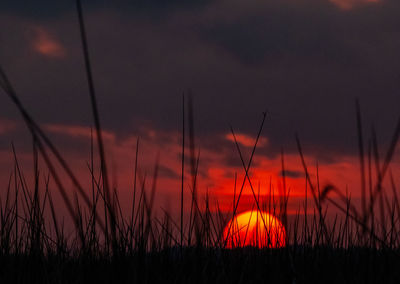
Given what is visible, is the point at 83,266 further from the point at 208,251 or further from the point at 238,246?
the point at 238,246

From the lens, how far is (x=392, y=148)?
1.54 metres

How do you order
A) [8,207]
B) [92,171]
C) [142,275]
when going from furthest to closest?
[8,207]
[92,171]
[142,275]

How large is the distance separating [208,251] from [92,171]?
696mm

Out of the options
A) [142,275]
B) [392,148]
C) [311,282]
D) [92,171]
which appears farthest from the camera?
[92,171]

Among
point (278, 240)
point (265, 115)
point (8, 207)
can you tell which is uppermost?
point (265, 115)

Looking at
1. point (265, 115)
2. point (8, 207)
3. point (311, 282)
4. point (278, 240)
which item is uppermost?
point (265, 115)

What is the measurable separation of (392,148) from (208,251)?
4.04 feet

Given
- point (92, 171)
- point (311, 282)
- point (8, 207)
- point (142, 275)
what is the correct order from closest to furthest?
point (142, 275) → point (311, 282) → point (92, 171) → point (8, 207)

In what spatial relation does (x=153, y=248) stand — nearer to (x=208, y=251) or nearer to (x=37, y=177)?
(x=208, y=251)

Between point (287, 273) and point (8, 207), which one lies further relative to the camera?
point (8, 207)

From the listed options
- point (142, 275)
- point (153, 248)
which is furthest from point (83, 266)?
point (153, 248)

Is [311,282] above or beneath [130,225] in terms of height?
beneath

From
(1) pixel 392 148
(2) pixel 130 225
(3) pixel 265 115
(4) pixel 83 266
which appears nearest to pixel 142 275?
(4) pixel 83 266

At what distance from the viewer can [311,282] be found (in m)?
2.05
